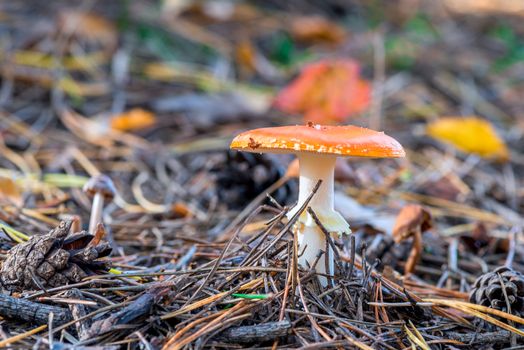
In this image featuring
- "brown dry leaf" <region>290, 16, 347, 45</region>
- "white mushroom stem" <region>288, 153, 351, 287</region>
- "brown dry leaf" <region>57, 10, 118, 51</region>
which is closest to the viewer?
"white mushroom stem" <region>288, 153, 351, 287</region>

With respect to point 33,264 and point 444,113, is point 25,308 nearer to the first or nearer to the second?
point 33,264

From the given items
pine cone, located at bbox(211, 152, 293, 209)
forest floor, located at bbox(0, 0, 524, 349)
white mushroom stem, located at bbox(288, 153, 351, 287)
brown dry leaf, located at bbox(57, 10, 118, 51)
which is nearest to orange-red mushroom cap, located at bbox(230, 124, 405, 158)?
white mushroom stem, located at bbox(288, 153, 351, 287)

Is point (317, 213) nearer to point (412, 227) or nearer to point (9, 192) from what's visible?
point (412, 227)

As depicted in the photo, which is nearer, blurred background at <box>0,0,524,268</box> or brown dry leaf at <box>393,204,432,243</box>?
brown dry leaf at <box>393,204,432,243</box>

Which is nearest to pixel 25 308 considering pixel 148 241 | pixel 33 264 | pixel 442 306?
pixel 33 264

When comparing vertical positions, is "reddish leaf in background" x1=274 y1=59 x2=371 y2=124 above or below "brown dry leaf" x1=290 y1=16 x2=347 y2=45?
below

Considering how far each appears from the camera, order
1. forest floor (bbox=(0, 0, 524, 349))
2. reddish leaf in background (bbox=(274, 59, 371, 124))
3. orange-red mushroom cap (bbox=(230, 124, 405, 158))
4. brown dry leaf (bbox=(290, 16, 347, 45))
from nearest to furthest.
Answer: orange-red mushroom cap (bbox=(230, 124, 405, 158)) → forest floor (bbox=(0, 0, 524, 349)) → reddish leaf in background (bbox=(274, 59, 371, 124)) → brown dry leaf (bbox=(290, 16, 347, 45))

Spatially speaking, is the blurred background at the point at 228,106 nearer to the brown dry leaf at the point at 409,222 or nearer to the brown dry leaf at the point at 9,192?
the brown dry leaf at the point at 9,192

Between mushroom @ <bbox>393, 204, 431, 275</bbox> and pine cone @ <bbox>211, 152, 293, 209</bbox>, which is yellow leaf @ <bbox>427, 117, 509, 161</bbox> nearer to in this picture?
pine cone @ <bbox>211, 152, 293, 209</bbox>

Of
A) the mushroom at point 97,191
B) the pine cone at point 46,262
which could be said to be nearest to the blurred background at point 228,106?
the mushroom at point 97,191

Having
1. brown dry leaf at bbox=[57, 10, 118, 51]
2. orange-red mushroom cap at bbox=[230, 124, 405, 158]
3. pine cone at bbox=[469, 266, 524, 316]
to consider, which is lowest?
pine cone at bbox=[469, 266, 524, 316]
